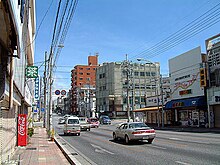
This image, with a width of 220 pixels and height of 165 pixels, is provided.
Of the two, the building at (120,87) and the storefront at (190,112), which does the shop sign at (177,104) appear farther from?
the building at (120,87)

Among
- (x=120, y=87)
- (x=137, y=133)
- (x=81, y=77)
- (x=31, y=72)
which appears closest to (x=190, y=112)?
(x=137, y=133)

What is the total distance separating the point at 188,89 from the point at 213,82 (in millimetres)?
5416

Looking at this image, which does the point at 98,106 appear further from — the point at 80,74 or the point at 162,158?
the point at 162,158

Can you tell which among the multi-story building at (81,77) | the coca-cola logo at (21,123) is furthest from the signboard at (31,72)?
the multi-story building at (81,77)

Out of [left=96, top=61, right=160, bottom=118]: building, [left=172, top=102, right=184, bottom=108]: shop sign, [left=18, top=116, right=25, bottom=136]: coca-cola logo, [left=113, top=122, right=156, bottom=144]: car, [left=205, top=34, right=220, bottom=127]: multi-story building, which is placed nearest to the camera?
[left=18, top=116, right=25, bottom=136]: coca-cola logo

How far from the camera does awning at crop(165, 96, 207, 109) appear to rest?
34.8m

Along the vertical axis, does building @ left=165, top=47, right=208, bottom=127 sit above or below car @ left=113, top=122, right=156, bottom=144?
above

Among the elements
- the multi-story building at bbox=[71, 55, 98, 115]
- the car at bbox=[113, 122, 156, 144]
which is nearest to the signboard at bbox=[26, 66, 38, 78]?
the car at bbox=[113, 122, 156, 144]

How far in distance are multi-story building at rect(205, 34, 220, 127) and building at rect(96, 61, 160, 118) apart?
49176mm

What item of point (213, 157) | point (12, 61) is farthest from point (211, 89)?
point (12, 61)

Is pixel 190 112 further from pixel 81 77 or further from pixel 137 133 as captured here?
pixel 81 77

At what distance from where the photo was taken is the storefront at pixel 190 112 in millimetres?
35031

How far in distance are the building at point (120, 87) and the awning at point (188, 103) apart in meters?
41.3

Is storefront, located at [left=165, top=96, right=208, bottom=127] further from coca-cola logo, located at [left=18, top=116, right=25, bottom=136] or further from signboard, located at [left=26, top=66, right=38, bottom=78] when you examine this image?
coca-cola logo, located at [left=18, top=116, right=25, bottom=136]
